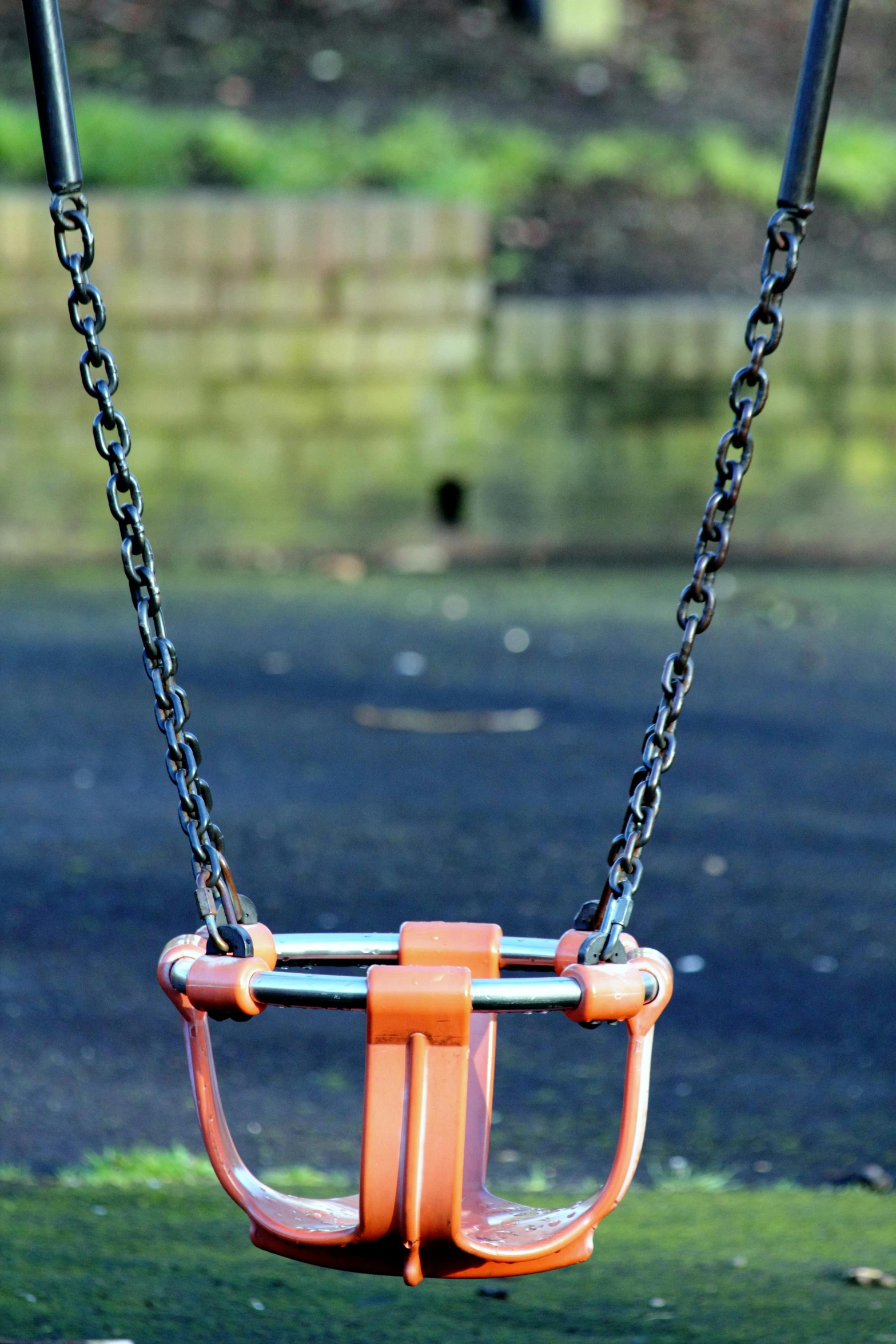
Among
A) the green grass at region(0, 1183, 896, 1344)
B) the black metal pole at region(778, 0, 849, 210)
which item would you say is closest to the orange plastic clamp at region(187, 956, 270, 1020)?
the green grass at region(0, 1183, 896, 1344)

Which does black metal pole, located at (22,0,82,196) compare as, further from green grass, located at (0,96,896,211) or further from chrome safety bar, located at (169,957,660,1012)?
green grass, located at (0,96,896,211)

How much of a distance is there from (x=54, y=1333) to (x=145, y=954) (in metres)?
1.91

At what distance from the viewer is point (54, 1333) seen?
8.54 feet

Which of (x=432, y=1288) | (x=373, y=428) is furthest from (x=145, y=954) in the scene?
(x=373, y=428)

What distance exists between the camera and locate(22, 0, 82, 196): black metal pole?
2219 millimetres

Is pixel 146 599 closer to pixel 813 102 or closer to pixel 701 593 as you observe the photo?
pixel 701 593

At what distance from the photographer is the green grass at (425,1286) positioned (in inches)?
104

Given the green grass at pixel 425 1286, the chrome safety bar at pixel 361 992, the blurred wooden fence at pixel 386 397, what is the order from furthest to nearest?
1. the blurred wooden fence at pixel 386 397
2. the green grass at pixel 425 1286
3. the chrome safety bar at pixel 361 992

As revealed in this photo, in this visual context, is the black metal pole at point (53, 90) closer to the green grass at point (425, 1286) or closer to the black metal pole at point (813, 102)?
the black metal pole at point (813, 102)

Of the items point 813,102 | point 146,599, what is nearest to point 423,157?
point 813,102

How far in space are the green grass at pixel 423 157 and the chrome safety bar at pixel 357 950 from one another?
32.7 ft

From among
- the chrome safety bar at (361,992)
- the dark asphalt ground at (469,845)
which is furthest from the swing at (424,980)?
the dark asphalt ground at (469,845)

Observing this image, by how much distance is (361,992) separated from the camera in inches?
75.4

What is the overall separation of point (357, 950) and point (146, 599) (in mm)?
467
